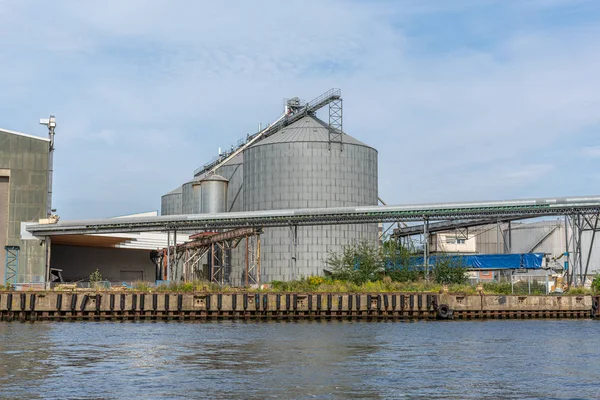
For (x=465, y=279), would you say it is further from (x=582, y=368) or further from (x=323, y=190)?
(x=582, y=368)

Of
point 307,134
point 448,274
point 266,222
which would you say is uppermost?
point 307,134

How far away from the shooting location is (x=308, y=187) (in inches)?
3873

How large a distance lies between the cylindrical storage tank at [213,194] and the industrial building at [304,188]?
5.40m

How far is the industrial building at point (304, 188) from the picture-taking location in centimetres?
9600

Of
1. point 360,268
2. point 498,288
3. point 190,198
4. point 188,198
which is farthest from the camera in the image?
point 188,198

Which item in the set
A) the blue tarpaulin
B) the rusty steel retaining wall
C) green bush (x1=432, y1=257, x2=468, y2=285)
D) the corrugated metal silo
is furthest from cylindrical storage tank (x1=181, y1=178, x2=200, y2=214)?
the rusty steel retaining wall

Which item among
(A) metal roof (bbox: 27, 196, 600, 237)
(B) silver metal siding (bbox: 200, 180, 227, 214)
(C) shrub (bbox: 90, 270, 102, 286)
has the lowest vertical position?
(C) shrub (bbox: 90, 270, 102, 286)

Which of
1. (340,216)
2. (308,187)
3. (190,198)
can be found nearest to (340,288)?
(340,216)

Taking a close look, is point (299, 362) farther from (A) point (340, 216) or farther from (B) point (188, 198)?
(B) point (188, 198)

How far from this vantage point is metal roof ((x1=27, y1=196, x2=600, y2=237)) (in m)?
77.6

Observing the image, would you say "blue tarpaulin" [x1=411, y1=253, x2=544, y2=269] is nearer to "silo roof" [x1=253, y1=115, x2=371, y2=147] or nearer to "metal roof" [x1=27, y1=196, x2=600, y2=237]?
"metal roof" [x1=27, y1=196, x2=600, y2=237]

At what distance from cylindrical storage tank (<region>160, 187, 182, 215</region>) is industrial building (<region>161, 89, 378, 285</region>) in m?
25.3

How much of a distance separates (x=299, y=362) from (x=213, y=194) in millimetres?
74962

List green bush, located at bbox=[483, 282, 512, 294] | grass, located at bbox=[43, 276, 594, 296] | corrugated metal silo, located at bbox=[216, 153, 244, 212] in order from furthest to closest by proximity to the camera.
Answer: corrugated metal silo, located at bbox=[216, 153, 244, 212], green bush, located at bbox=[483, 282, 512, 294], grass, located at bbox=[43, 276, 594, 296]
